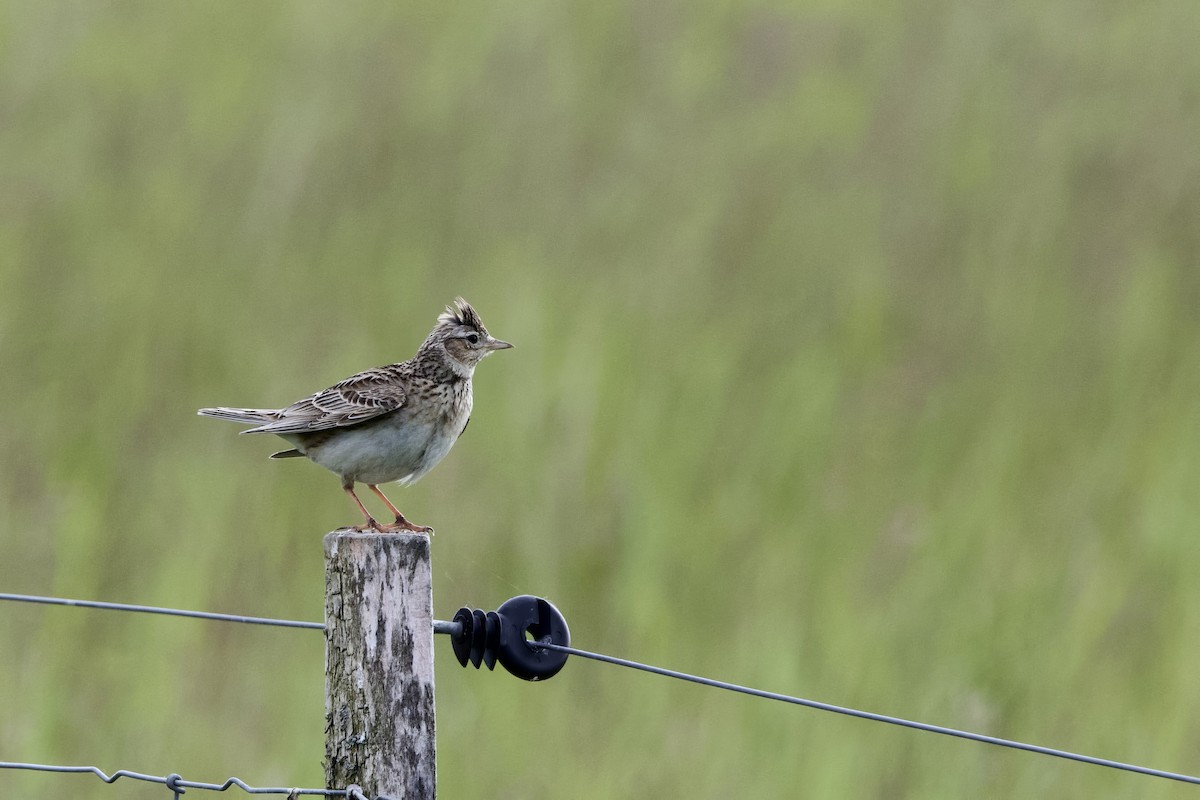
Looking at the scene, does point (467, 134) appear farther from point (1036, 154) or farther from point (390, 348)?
point (1036, 154)

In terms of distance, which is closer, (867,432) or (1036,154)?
(867,432)

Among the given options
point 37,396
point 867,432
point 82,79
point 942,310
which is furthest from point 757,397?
point 82,79

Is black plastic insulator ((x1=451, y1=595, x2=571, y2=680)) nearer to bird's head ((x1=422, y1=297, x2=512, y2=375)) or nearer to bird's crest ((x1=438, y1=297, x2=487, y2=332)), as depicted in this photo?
bird's head ((x1=422, y1=297, x2=512, y2=375))

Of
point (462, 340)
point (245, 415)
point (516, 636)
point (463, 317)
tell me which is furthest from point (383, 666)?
point (463, 317)

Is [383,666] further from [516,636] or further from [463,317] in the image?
[463,317]

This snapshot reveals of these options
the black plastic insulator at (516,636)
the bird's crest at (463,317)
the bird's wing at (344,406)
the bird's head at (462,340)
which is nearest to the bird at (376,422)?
the bird's wing at (344,406)

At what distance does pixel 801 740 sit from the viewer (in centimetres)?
580

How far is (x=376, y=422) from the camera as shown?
5203mm

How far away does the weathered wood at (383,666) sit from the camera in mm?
3402

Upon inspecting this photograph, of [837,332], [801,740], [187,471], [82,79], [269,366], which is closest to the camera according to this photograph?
[801,740]

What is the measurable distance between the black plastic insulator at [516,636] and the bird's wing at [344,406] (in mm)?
1500

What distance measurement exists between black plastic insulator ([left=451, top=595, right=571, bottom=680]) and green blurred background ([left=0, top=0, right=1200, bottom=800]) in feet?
7.08

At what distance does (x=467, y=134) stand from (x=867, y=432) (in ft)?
11.3

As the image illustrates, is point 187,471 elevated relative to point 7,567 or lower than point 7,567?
elevated
